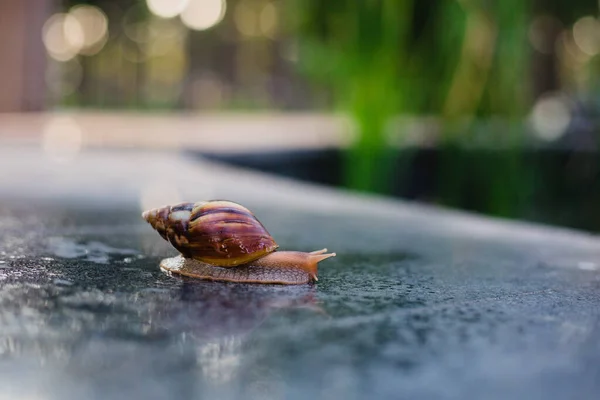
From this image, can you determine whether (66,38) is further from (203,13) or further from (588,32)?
(588,32)

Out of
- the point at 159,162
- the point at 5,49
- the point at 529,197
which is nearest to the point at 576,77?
the point at 5,49

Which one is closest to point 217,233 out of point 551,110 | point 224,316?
point 224,316

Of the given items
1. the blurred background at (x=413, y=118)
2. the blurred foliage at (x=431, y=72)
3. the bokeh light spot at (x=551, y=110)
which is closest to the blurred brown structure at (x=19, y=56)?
the blurred background at (x=413, y=118)

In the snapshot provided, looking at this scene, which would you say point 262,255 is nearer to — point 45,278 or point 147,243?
point 45,278

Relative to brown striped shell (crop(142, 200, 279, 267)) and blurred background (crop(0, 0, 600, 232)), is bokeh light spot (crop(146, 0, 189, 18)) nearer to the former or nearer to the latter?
blurred background (crop(0, 0, 600, 232))

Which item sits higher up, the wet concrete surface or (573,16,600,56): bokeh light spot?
(573,16,600,56): bokeh light spot

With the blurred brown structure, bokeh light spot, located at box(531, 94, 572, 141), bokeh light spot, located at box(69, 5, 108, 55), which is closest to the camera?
the blurred brown structure

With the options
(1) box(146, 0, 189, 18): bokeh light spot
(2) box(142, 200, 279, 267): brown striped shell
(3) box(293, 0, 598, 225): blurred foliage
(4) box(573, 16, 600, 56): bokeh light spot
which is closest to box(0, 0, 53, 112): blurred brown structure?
(3) box(293, 0, 598, 225): blurred foliage
